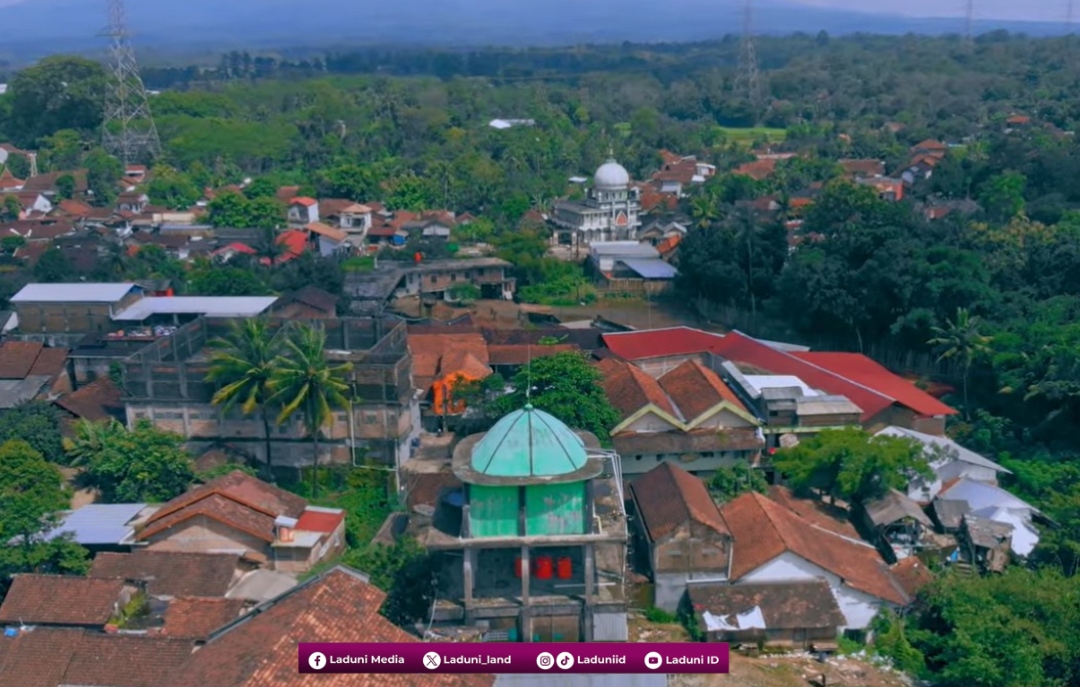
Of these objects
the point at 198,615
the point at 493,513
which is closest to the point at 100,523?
the point at 198,615

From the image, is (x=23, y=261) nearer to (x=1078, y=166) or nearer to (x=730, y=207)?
(x=730, y=207)

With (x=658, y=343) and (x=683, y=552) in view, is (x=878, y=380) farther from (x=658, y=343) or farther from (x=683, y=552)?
(x=683, y=552)

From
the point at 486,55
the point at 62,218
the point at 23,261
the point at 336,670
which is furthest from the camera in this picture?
the point at 486,55

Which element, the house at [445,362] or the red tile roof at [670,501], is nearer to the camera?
the red tile roof at [670,501]

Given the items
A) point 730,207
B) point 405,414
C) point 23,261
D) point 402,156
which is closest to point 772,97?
point 402,156

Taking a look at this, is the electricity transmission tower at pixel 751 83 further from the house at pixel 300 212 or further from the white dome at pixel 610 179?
the house at pixel 300 212

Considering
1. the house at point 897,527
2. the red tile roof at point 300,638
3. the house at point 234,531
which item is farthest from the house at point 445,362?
the red tile roof at point 300,638

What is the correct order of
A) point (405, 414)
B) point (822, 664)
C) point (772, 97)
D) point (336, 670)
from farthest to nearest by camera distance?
point (772, 97) → point (405, 414) → point (822, 664) → point (336, 670)
